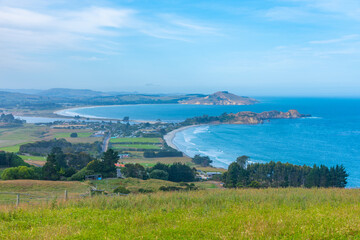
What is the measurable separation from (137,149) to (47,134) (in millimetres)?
24820

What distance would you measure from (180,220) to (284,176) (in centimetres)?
2601

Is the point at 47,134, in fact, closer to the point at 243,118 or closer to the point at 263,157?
the point at 263,157

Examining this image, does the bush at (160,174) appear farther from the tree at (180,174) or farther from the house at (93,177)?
the house at (93,177)

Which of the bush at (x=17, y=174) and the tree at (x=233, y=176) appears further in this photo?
the tree at (x=233, y=176)

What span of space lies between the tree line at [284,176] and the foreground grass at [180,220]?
59.5 feet

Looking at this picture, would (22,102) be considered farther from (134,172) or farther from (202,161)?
(134,172)

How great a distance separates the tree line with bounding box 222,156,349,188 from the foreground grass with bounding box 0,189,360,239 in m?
18.2

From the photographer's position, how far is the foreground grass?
200 inches

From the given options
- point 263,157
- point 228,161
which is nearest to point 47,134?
point 228,161

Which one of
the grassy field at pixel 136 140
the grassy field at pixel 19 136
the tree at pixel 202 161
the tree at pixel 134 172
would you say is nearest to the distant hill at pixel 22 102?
the grassy field at pixel 19 136

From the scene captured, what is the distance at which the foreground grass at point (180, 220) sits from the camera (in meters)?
5.07

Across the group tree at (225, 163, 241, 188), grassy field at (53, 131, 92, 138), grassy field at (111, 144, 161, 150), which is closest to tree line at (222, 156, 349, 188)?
tree at (225, 163, 241, 188)

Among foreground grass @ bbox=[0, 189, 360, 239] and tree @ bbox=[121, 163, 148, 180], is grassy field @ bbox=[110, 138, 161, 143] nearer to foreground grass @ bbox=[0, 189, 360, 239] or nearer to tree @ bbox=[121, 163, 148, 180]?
tree @ bbox=[121, 163, 148, 180]

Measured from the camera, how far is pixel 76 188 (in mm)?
18016
